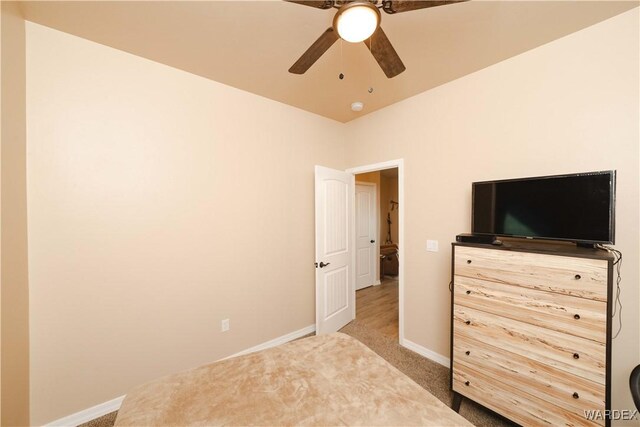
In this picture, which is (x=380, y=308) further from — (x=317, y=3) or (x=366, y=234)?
(x=317, y=3)

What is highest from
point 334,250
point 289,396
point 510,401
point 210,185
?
point 210,185

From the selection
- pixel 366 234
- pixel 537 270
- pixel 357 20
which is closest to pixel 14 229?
pixel 357 20

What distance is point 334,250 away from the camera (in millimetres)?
3068

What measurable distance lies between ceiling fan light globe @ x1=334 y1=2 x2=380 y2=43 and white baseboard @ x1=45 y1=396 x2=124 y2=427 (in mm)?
2996

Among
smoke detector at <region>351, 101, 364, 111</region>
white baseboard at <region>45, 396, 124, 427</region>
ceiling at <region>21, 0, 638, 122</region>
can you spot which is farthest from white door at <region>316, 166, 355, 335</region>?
white baseboard at <region>45, 396, 124, 427</region>

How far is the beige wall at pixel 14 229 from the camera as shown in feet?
4.60

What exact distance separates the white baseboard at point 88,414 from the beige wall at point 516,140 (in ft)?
9.07

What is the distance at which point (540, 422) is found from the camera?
4.91ft

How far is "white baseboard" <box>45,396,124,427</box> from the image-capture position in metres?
1.74

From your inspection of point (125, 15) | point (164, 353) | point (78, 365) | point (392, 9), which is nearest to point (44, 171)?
point (125, 15)

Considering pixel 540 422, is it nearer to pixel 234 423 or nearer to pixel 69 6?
pixel 234 423

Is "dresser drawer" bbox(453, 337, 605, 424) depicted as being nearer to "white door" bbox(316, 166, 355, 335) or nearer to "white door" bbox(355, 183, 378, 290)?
"white door" bbox(316, 166, 355, 335)

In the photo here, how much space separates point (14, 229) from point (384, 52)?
2461 mm

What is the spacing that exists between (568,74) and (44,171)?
3787mm
